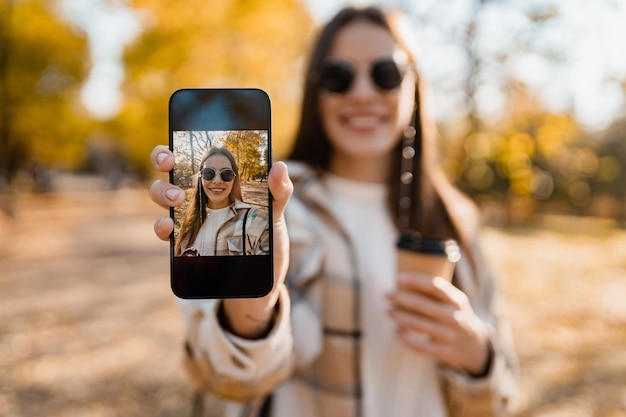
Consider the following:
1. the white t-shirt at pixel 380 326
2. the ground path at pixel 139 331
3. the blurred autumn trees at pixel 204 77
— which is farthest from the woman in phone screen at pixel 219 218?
the ground path at pixel 139 331

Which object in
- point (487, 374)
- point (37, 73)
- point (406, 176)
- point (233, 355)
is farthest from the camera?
point (37, 73)

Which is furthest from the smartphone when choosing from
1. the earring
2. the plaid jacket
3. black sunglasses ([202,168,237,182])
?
the earring

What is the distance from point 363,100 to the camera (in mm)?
1688

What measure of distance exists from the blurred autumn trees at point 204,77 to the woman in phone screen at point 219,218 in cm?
129

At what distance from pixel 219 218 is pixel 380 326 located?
37.0 inches

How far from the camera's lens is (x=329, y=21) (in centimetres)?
185

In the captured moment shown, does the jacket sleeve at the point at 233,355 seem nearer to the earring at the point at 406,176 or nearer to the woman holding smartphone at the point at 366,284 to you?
the woman holding smartphone at the point at 366,284

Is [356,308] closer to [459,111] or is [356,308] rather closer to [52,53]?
[459,111]

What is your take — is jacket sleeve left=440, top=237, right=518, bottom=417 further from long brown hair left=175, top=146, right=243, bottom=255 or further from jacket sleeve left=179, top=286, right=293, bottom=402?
long brown hair left=175, top=146, right=243, bottom=255

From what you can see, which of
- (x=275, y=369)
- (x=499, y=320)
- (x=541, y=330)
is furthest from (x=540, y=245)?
(x=275, y=369)

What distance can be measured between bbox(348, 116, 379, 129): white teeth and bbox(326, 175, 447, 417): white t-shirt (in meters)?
0.26

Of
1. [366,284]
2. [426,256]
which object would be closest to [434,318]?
[426,256]

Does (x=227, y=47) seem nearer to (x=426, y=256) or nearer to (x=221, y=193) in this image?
(x=426, y=256)

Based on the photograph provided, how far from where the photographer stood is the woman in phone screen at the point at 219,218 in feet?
3.19
